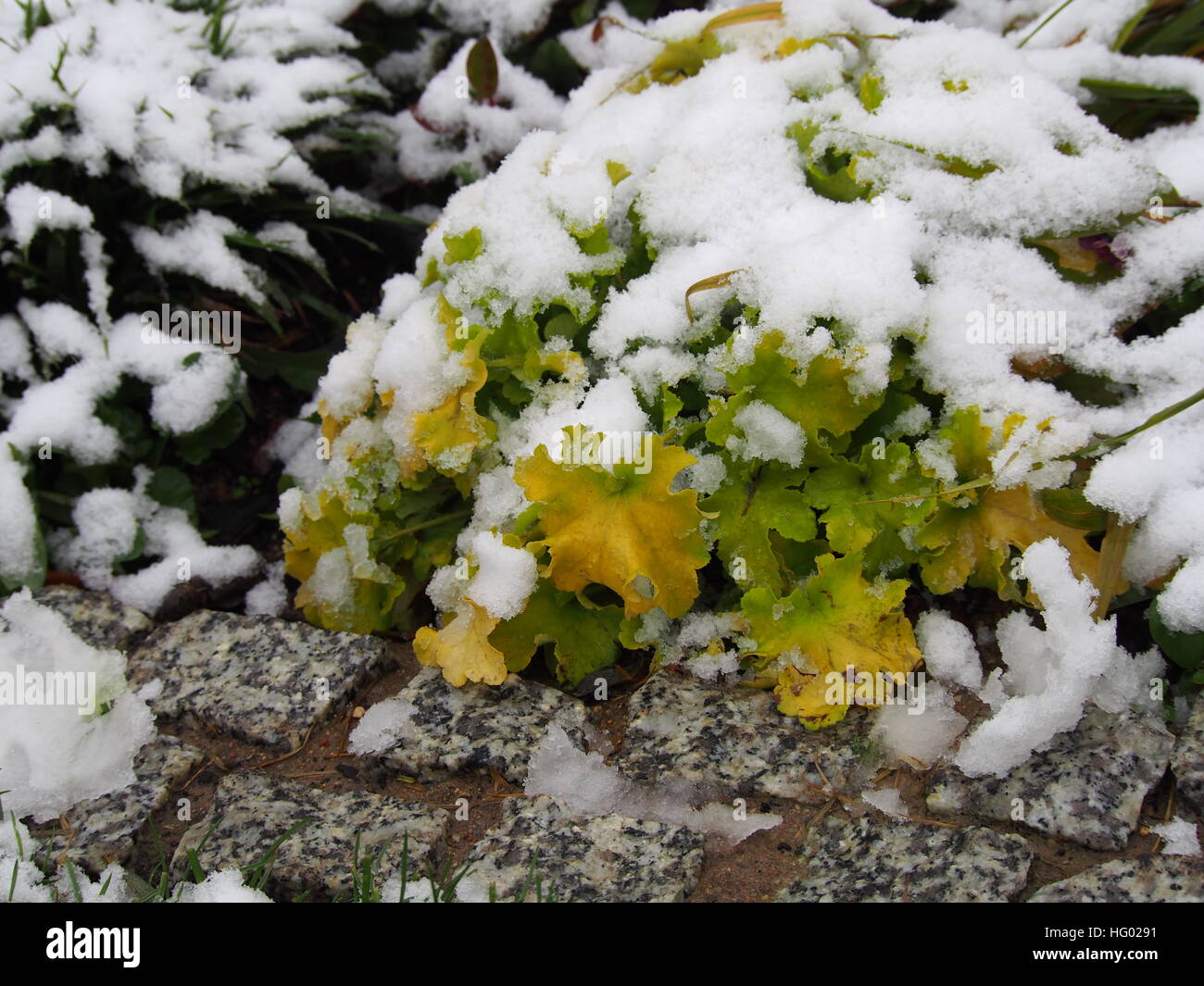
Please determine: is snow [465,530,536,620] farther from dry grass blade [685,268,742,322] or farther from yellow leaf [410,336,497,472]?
dry grass blade [685,268,742,322]

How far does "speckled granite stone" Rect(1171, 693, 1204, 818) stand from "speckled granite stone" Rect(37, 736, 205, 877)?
1708mm

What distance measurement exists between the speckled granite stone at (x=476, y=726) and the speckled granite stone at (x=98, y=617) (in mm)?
701

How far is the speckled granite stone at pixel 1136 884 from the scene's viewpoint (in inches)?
57.4

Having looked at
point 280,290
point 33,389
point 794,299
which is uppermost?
point 794,299

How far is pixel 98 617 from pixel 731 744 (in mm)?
1429

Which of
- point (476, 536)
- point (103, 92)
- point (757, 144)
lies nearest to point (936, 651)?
point (476, 536)

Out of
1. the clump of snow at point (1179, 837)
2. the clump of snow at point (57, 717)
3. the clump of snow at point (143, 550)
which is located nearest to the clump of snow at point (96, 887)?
the clump of snow at point (57, 717)

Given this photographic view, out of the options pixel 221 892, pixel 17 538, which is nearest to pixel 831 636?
pixel 221 892

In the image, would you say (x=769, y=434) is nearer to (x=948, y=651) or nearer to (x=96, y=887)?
(x=948, y=651)

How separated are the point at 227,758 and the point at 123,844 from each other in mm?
252

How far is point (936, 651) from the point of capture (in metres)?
1.86

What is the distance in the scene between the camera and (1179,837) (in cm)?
155

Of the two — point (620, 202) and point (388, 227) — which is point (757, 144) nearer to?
point (620, 202)

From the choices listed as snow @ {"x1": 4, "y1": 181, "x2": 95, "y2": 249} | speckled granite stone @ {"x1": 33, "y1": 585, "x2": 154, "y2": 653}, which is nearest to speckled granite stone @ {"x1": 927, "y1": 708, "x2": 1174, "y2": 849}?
speckled granite stone @ {"x1": 33, "y1": 585, "x2": 154, "y2": 653}
